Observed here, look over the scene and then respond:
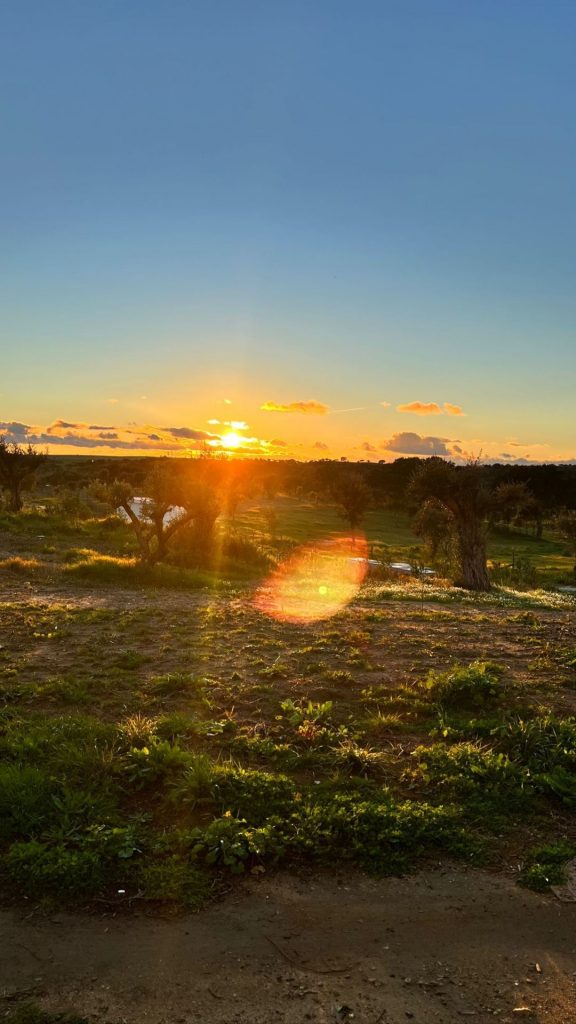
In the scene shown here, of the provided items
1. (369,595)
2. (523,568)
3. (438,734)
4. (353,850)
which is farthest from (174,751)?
(523,568)

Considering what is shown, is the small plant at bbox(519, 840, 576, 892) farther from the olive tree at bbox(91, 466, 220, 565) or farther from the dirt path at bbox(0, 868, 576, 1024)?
the olive tree at bbox(91, 466, 220, 565)

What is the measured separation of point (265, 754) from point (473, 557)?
22779 millimetres

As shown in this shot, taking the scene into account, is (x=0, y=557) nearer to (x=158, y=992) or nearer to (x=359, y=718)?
(x=359, y=718)

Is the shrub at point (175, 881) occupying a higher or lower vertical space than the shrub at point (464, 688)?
lower

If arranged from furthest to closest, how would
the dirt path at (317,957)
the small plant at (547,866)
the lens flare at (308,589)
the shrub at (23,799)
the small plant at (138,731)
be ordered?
1. the lens flare at (308,589)
2. the small plant at (138,731)
3. the shrub at (23,799)
4. the small plant at (547,866)
5. the dirt path at (317,957)

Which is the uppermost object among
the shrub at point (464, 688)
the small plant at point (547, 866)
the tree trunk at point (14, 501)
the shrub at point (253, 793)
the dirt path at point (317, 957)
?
the tree trunk at point (14, 501)

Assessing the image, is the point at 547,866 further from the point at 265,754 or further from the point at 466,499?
the point at 466,499

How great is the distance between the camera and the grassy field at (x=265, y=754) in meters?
5.11

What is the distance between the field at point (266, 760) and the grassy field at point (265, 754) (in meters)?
0.02

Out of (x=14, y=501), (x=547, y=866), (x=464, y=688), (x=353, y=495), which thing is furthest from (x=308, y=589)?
(x=353, y=495)

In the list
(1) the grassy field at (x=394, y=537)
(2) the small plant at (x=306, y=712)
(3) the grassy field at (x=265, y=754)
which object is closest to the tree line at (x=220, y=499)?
(1) the grassy field at (x=394, y=537)

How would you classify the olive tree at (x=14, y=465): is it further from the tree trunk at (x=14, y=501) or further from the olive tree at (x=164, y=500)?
the olive tree at (x=164, y=500)

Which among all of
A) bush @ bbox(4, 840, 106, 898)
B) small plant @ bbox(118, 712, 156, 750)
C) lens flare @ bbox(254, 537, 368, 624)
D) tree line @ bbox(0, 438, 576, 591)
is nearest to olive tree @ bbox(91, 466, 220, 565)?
tree line @ bbox(0, 438, 576, 591)

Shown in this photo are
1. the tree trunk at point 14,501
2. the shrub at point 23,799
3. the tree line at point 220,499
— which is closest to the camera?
the shrub at point 23,799
